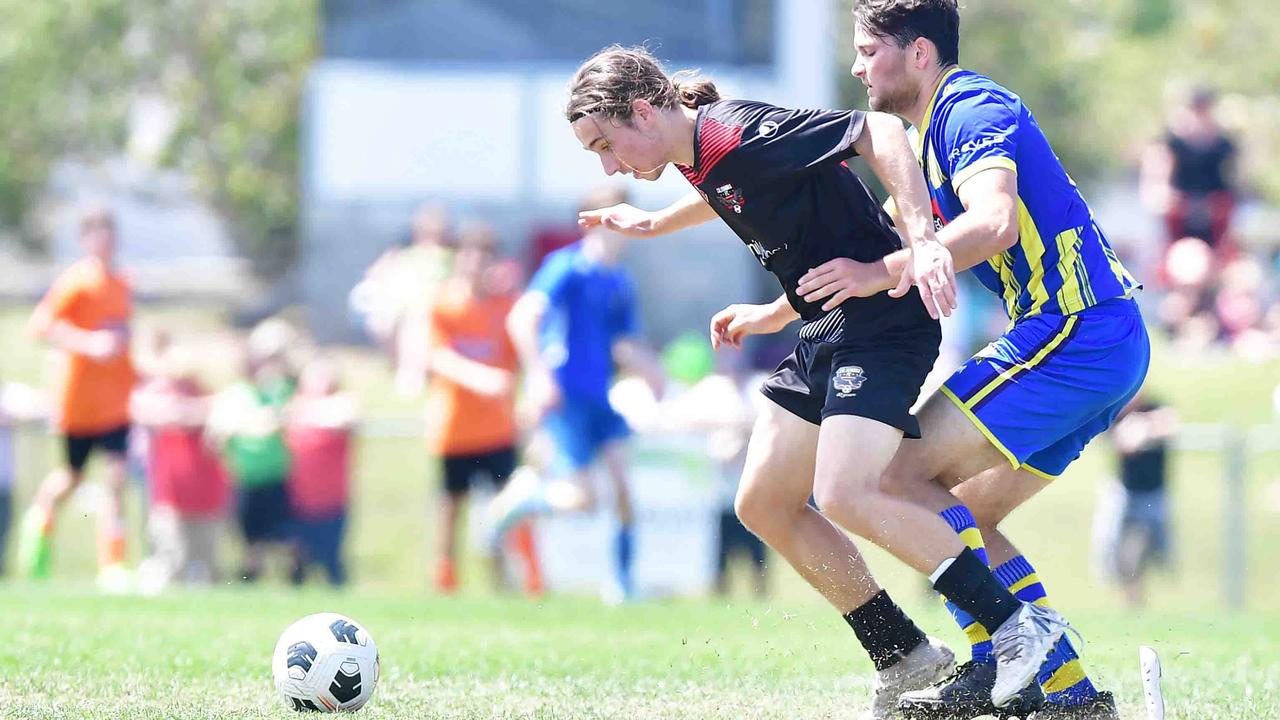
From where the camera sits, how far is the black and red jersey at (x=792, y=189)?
5.25 meters

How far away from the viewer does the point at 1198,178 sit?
16094 mm

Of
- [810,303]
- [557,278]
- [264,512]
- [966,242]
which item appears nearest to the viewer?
[966,242]

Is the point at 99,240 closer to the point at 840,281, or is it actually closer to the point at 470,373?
the point at 470,373

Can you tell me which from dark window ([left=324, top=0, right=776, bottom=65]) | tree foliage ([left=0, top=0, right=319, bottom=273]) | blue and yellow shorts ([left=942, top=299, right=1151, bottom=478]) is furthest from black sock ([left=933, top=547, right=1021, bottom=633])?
tree foliage ([left=0, top=0, right=319, bottom=273])

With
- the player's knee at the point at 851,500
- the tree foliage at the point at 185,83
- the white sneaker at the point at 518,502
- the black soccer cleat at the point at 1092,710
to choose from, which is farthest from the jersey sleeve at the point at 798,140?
the tree foliage at the point at 185,83

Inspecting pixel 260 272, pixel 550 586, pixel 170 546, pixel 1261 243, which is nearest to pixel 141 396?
pixel 170 546

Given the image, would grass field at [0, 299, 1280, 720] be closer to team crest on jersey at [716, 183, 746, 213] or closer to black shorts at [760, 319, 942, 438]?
black shorts at [760, 319, 942, 438]

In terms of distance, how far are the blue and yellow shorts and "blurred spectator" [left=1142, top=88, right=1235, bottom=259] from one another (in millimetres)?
11373

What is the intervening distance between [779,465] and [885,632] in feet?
2.06

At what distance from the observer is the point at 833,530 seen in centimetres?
577

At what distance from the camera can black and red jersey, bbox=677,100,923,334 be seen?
525cm

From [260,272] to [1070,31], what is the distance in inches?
755

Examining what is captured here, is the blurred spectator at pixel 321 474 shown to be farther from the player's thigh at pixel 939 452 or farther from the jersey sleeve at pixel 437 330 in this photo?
the player's thigh at pixel 939 452

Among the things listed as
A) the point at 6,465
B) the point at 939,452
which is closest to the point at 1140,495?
the point at 939,452
